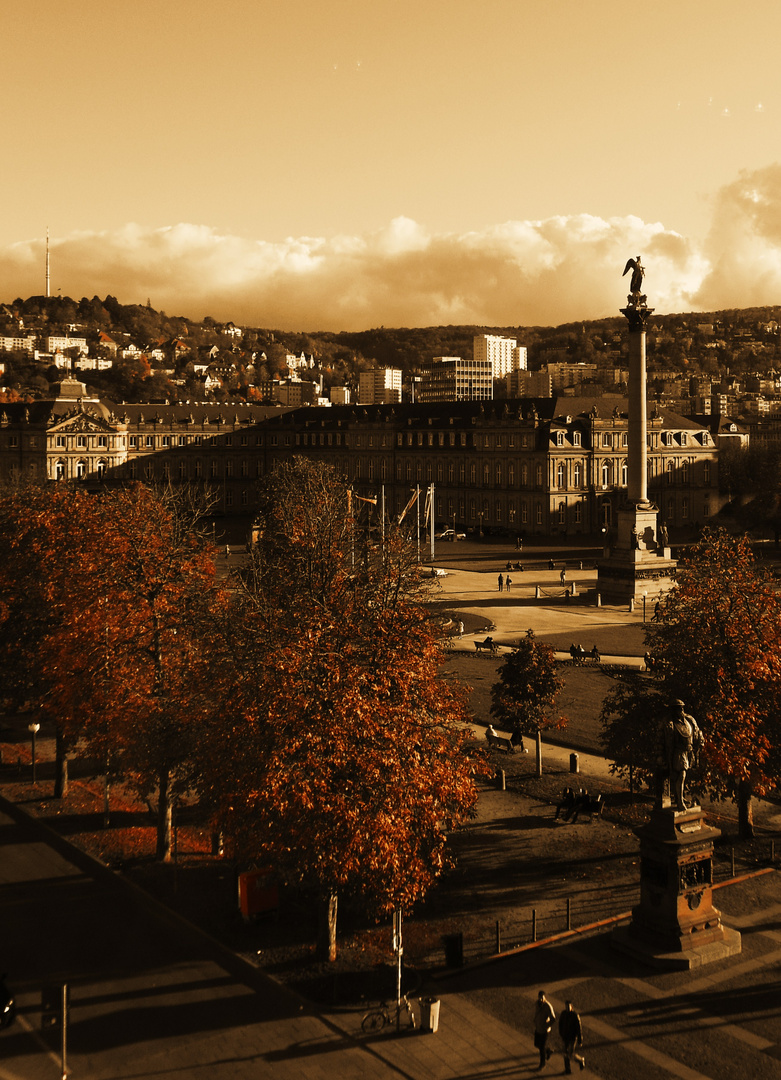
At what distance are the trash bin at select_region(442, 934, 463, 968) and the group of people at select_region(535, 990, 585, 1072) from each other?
329cm

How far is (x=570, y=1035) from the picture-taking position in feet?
54.5

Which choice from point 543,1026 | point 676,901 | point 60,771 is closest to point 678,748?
point 676,901

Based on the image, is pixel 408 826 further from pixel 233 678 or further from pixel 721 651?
pixel 721 651

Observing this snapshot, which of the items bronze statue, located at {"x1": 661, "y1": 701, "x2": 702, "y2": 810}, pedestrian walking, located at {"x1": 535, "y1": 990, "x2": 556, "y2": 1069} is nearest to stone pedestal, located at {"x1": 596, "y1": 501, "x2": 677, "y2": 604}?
bronze statue, located at {"x1": 661, "y1": 701, "x2": 702, "y2": 810}

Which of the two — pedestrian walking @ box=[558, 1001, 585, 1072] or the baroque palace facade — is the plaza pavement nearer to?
pedestrian walking @ box=[558, 1001, 585, 1072]

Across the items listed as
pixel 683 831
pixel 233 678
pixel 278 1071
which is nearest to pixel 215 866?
pixel 233 678

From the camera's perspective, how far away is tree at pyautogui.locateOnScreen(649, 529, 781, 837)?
2475 cm

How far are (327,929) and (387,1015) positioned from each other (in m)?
2.64

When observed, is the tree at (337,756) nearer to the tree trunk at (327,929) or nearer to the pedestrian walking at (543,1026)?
the tree trunk at (327,929)

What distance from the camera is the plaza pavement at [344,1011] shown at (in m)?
16.8

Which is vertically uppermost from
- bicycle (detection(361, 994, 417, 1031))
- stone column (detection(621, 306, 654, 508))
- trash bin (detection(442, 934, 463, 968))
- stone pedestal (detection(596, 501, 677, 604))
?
stone column (detection(621, 306, 654, 508))

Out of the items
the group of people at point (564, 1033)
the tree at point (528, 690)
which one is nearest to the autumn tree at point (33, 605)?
the tree at point (528, 690)

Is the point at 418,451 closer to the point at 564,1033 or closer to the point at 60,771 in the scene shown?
the point at 60,771

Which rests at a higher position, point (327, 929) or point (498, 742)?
point (498, 742)
